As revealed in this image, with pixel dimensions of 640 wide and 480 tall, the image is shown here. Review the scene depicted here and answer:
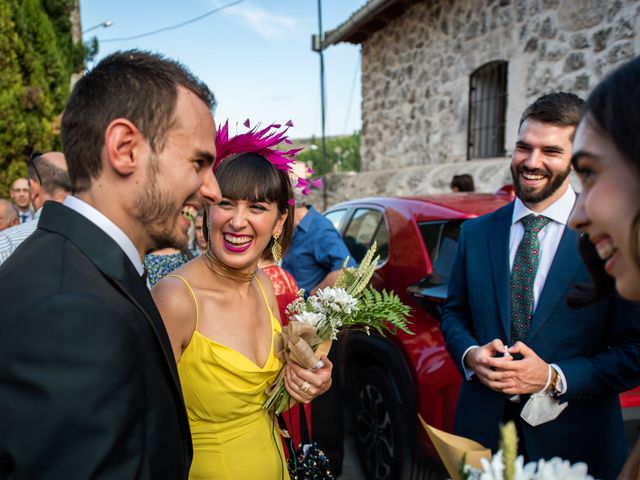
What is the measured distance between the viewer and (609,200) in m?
0.96

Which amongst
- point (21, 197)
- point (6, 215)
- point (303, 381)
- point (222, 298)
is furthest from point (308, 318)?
point (21, 197)

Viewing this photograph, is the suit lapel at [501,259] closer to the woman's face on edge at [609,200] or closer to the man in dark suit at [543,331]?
the man in dark suit at [543,331]

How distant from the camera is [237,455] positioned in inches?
74.0

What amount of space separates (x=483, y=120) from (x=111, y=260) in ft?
25.2

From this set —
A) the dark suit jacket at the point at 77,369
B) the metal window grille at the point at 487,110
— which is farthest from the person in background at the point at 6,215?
the metal window grille at the point at 487,110

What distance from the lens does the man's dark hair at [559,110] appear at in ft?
7.20

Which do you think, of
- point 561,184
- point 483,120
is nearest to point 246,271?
point 561,184

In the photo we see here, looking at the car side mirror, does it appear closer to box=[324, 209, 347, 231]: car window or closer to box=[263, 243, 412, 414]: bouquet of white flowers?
box=[263, 243, 412, 414]: bouquet of white flowers

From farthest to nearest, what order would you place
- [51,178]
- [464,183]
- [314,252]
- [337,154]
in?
[337,154] < [464,183] < [314,252] < [51,178]

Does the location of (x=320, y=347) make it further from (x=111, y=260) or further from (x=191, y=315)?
(x=111, y=260)

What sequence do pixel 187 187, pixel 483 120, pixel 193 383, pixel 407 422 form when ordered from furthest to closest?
1. pixel 483 120
2. pixel 407 422
3. pixel 193 383
4. pixel 187 187

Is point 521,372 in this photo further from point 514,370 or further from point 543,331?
point 543,331

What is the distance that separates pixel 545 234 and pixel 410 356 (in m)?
1.27

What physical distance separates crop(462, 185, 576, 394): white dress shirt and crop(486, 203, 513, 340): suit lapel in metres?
0.03
